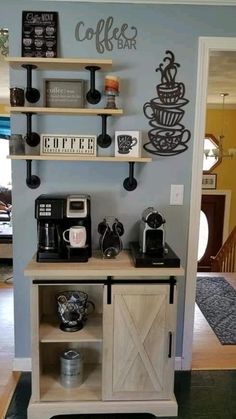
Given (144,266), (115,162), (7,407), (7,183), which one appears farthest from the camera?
(7,183)

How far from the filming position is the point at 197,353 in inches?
108

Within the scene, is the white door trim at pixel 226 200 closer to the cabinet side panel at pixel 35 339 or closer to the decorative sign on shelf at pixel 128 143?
the decorative sign on shelf at pixel 128 143

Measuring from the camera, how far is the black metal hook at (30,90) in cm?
213

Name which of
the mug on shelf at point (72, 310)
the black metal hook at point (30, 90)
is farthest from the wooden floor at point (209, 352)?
the black metal hook at point (30, 90)

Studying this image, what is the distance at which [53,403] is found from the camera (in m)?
2.03

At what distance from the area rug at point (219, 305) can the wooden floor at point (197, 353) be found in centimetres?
8

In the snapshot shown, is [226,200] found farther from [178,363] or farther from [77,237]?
[77,237]

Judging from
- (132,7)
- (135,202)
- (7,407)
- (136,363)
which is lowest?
(7,407)

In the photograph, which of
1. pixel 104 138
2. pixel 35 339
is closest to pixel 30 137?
pixel 104 138

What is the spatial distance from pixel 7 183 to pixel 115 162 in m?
5.07

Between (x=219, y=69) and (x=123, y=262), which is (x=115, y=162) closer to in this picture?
(x=123, y=262)

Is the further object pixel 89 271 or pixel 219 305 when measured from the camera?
pixel 219 305

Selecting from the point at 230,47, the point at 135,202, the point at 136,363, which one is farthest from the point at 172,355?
the point at 230,47

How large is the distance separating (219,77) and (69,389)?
3.52 meters
